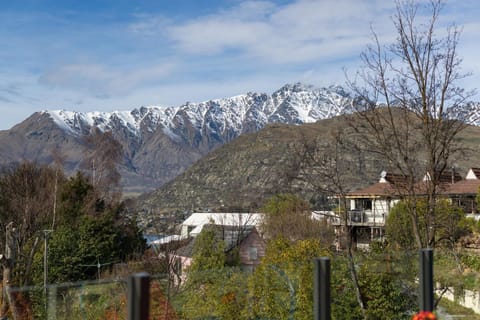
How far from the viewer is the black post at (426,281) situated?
12.1ft

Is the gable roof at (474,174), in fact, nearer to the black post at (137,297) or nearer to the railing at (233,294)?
the railing at (233,294)

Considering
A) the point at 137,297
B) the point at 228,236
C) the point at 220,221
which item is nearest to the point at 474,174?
the point at 228,236

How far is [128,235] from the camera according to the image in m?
28.8

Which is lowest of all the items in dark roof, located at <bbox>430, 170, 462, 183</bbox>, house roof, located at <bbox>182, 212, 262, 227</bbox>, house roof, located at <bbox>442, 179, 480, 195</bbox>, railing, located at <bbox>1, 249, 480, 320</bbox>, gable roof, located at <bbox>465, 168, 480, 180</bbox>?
railing, located at <bbox>1, 249, 480, 320</bbox>

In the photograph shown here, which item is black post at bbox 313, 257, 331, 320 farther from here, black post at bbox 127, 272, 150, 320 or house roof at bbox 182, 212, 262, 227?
house roof at bbox 182, 212, 262, 227

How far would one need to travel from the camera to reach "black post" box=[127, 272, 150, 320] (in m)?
2.71

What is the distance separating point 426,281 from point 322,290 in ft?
2.59

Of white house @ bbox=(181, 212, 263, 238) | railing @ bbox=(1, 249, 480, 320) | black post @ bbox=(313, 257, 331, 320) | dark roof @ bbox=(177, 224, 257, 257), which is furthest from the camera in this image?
white house @ bbox=(181, 212, 263, 238)

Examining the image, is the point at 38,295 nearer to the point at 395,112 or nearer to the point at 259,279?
the point at 259,279

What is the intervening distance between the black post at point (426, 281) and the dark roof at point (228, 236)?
24782 mm

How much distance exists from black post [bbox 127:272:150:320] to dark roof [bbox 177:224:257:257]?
84.0ft

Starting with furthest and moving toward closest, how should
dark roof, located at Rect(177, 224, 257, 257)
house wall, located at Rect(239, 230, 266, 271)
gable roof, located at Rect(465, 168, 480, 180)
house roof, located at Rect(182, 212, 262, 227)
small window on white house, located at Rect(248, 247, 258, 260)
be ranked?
house roof, located at Rect(182, 212, 262, 227), gable roof, located at Rect(465, 168, 480, 180), small window on white house, located at Rect(248, 247, 258, 260), house wall, located at Rect(239, 230, 266, 271), dark roof, located at Rect(177, 224, 257, 257)

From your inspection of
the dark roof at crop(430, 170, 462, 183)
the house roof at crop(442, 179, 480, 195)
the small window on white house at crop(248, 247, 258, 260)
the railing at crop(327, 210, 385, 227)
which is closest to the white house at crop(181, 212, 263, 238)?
the small window on white house at crop(248, 247, 258, 260)

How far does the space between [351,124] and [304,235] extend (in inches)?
844
